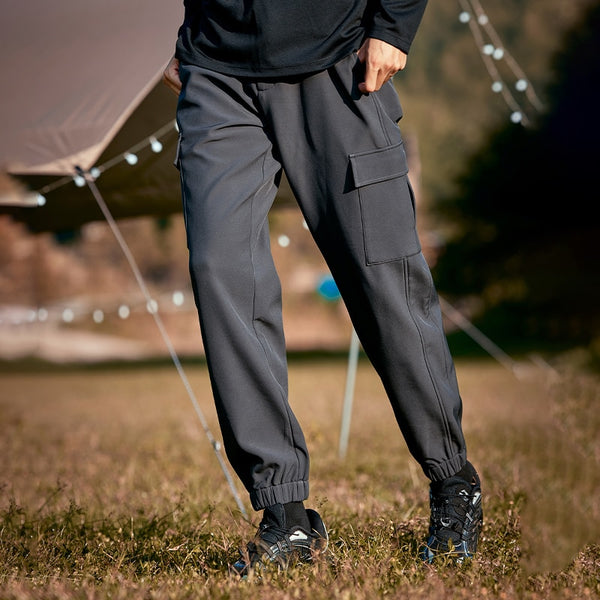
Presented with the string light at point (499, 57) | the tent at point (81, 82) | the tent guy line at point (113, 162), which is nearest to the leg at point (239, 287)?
the tent at point (81, 82)

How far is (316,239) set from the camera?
63.9 inches

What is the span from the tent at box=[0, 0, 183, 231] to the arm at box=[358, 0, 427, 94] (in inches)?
49.0

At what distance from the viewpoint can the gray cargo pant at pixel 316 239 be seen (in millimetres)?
1516

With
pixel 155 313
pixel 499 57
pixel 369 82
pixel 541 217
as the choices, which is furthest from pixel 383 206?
→ pixel 541 217

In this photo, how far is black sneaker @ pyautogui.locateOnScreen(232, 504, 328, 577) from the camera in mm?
1441

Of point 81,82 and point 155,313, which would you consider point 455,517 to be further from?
point 81,82

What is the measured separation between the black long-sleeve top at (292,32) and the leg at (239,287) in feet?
0.18

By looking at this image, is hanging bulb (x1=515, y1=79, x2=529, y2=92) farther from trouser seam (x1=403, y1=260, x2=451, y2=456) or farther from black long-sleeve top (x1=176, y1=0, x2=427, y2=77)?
trouser seam (x1=403, y1=260, x2=451, y2=456)

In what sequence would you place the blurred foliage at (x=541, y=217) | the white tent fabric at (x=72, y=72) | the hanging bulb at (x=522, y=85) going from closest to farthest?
the white tent fabric at (x=72, y=72) → the hanging bulb at (x=522, y=85) → the blurred foliage at (x=541, y=217)

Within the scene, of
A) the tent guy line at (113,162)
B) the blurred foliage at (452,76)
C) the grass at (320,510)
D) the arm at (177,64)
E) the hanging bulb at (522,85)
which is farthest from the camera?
the blurred foliage at (452,76)

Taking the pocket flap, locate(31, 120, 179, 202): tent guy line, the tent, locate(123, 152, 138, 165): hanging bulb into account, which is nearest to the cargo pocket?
the pocket flap

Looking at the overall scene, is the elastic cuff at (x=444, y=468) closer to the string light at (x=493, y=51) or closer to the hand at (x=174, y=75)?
the hand at (x=174, y=75)

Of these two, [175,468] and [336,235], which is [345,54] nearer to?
[336,235]

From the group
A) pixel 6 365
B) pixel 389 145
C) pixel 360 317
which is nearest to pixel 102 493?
pixel 360 317
